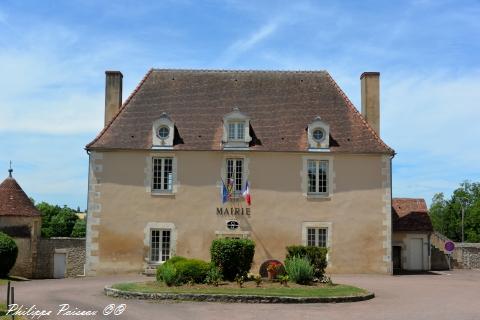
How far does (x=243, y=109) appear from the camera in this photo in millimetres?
26922

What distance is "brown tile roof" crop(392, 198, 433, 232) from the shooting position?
29.1 m

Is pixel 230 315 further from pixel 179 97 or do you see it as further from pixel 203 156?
pixel 179 97

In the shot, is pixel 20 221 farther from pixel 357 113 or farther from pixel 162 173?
pixel 357 113

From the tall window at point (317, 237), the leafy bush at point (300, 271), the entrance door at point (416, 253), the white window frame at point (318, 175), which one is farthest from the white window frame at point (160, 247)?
the entrance door at point (416, 253)

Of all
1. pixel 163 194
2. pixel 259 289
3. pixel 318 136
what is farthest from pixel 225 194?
pixel 259 289

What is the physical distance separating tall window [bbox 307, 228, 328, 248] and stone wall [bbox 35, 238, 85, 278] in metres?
12.1

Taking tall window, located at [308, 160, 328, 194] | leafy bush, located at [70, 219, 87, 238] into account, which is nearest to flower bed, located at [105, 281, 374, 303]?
tall window, located at [308, 160, 328, 194]

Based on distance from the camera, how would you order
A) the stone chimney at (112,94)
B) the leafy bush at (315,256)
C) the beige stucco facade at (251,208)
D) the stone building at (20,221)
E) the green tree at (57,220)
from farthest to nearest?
Result: the green tree at (57,220)
the stone building at (20,221)
the stone chimney at (112,94)
the beige stucco facade at (251,208)
the leafy bush at (315,256)

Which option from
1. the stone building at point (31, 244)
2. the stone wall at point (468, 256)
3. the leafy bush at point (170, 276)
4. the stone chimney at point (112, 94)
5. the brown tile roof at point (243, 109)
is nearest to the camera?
the leafy bush at point (170, 276)

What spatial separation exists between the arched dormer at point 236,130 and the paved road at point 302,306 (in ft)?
26.1

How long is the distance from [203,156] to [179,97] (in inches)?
133

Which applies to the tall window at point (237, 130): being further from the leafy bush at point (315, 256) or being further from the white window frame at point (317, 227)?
the leafy bush at point (315, 256)

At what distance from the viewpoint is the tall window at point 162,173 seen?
2536cm

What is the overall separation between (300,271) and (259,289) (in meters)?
1.94
